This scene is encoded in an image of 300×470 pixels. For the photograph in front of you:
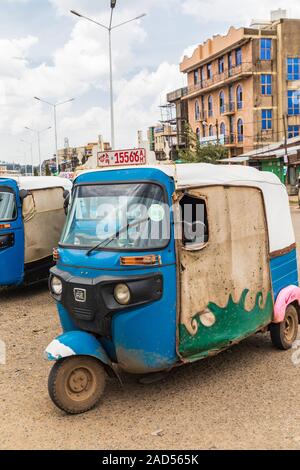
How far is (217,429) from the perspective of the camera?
13.5 ft

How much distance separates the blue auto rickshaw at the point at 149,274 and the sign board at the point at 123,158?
37 cm

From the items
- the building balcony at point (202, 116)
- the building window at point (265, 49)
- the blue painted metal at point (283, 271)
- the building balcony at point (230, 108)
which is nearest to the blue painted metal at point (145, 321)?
the blue painted metal at point (283, 271)

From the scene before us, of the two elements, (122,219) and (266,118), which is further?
(266,118)

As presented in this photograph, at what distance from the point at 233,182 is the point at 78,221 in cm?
159

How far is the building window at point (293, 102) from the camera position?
50.3 metres

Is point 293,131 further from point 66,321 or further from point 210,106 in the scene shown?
point 66,321

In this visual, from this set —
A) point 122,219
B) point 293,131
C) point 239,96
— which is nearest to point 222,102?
point 239,96

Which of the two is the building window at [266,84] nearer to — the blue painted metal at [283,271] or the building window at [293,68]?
the building window at [293,68]

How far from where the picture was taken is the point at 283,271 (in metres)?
5.99

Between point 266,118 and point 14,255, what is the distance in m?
45.7

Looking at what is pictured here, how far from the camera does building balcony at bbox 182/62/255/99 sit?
5046cm

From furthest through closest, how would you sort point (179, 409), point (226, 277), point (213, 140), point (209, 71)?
point (209, 71) < point (213, 140) < point (226, 277) < point (179, 409)
